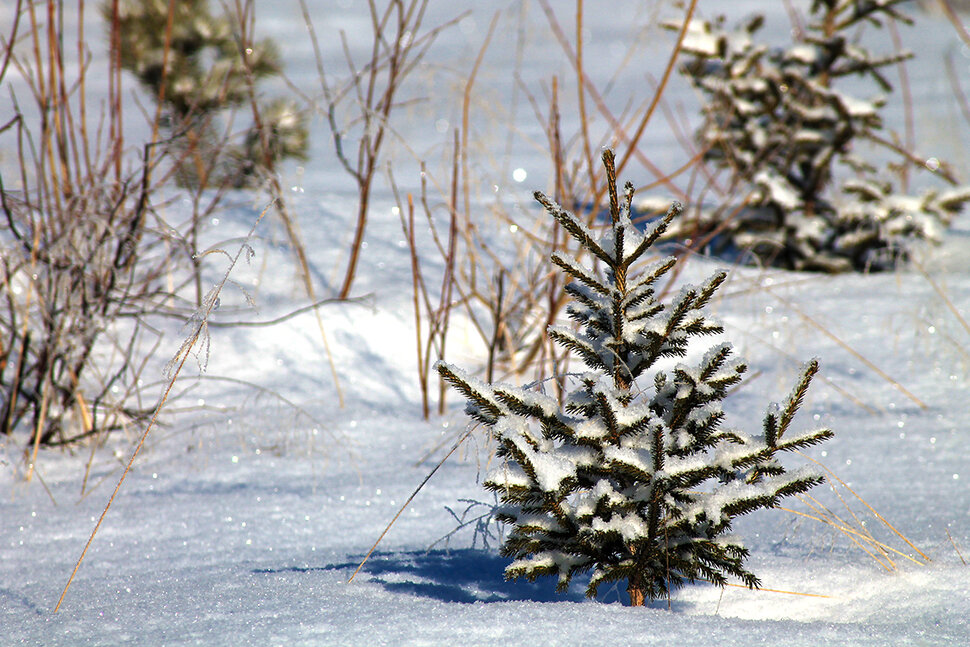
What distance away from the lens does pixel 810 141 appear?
3.01m

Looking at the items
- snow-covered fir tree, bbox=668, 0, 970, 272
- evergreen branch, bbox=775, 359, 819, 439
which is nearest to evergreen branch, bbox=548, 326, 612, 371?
evergreen branch, bbox=775, 359, 819, 439

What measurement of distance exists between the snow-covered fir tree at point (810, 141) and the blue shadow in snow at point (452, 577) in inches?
85.0

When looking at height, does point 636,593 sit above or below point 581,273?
below

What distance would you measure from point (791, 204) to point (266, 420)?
84.1 inches

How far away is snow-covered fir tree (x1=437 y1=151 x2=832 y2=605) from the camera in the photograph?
3.04ft

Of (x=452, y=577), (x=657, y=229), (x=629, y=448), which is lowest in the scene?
(x=452, y=577)

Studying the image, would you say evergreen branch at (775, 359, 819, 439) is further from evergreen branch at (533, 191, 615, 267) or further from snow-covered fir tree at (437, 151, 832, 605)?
evergreen branch at (533, 191, 615, 267)

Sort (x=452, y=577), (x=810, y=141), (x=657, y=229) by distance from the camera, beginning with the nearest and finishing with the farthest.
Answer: (x=657, y=229) < (x=452, y=577) < (x=810, y=141)

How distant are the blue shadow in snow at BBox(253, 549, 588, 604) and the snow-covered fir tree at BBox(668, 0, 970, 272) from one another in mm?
2158

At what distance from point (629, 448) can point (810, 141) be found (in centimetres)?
247

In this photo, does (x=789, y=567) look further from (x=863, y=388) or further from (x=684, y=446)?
(x=863, y=388)

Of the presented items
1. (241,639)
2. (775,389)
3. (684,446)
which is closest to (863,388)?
(775,389)

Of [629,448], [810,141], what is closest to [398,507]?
[629,448]

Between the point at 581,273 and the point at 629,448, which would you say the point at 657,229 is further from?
the point at 629,448
